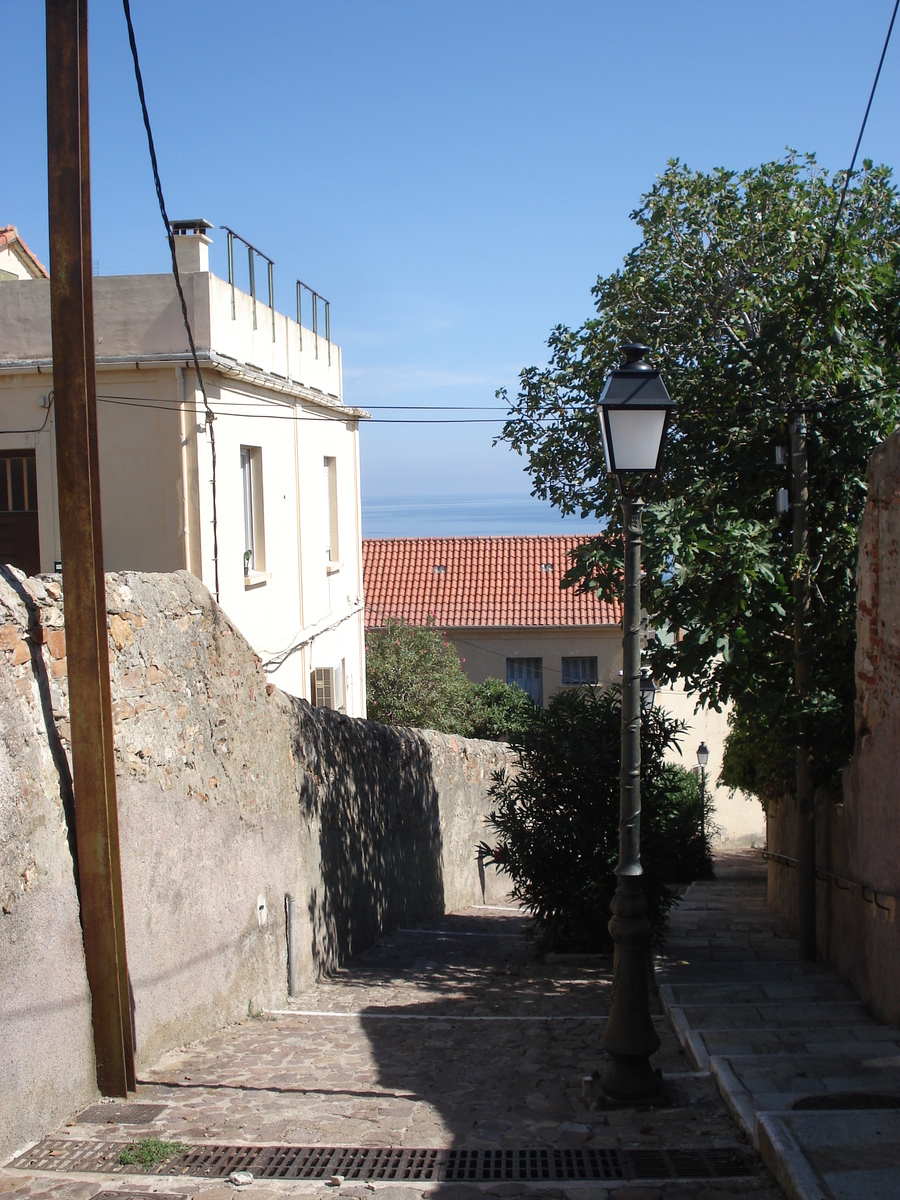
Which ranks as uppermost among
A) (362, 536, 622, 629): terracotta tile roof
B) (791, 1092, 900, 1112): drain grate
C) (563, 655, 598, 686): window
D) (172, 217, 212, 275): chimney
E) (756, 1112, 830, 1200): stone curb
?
(172, 217, 212, 275): chimney

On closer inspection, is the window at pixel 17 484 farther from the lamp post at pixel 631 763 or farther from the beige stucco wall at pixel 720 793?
the beige stucco wall at pixel 720 793

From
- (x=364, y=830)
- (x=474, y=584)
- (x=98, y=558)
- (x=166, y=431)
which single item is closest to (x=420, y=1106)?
(x=98, y=558)

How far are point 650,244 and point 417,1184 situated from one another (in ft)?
28.1

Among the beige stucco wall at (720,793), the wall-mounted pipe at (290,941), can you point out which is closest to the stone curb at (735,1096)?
the wall-mounted pipe at (290,941)

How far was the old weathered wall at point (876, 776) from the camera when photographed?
20.9 ft

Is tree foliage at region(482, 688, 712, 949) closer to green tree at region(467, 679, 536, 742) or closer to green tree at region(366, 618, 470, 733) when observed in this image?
green tree at region(366, 618, 470, 733)

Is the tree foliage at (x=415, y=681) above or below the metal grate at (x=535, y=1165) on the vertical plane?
above

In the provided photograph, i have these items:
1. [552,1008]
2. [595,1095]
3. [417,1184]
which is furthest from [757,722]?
[417,1184]

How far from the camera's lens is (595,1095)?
211 inches

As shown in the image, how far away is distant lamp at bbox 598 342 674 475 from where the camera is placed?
17.9ft

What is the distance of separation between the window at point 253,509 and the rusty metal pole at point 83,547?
27.1 ft

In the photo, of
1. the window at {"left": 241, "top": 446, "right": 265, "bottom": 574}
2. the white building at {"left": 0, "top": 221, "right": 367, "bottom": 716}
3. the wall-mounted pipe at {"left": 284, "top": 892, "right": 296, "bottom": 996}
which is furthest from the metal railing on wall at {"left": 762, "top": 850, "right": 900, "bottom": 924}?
the window at {"left": 241, "top": 446, "right": 265, "bottom": 574}

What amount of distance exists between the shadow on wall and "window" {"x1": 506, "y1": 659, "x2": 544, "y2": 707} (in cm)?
1651

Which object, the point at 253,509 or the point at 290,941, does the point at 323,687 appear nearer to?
the point at 253,509
